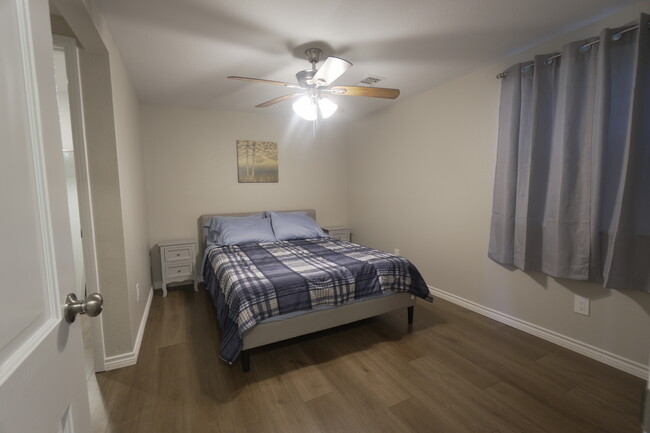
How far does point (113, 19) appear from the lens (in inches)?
72.7

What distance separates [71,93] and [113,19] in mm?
541

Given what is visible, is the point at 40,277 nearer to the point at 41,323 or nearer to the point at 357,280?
the point at 41,323

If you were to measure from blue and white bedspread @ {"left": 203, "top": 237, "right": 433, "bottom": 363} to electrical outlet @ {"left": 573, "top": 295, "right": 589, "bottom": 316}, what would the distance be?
3.36 feet

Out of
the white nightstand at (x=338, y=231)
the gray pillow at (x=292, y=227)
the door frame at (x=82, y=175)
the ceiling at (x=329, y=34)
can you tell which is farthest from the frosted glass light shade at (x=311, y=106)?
the white nightstand at (x=338, y=231)

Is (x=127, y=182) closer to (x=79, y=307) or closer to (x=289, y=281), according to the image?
(x=289, y=281)

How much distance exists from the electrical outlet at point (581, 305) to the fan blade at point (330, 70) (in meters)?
2.34

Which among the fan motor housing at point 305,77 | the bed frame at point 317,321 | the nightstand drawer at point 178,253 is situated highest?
the fan motor housing at point 305,77

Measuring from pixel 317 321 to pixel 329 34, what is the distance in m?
2.07

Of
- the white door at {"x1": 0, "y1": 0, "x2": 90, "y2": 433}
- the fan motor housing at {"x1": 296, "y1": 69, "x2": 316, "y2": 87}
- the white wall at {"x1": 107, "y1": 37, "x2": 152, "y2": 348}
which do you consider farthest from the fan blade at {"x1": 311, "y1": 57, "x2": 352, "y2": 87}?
the white door at {"x1": 0, "y1": 0, "x2": 90, "y2": 433}

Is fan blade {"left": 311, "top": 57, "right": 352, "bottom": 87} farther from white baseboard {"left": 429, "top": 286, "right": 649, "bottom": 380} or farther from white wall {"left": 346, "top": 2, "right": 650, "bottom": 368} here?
white baseboard {"left": 429, "top": 286, "right": 649, "bottom": 380}

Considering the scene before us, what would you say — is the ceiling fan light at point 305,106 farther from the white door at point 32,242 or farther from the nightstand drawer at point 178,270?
the nightstand drawer at point 178,270

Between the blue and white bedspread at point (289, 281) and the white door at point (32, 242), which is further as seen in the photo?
the blue and white bedspread at point (289, 281)

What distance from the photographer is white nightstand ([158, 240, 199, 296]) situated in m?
3.38

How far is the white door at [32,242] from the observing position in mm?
462
